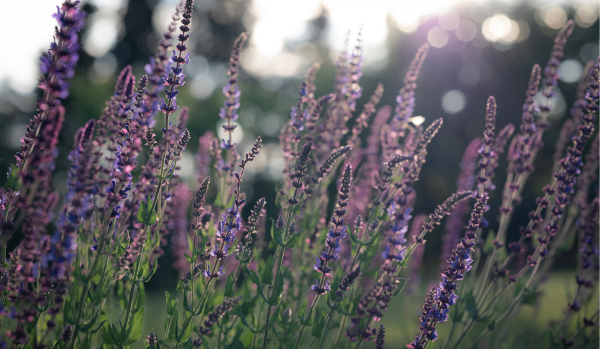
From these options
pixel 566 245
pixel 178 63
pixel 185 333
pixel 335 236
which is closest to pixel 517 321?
pixel 566 245

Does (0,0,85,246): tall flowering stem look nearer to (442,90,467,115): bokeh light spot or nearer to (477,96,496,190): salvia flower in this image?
(477,96,496,190): salvia flower

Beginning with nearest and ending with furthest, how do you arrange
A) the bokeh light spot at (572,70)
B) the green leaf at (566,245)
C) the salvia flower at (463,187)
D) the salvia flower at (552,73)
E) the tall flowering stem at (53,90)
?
the tall flowering stem at (53,90), the salvia flower at (552,73), the green leaf at (566,245), the salvia flower at (463,187), the bokeh light spot at (572,70)

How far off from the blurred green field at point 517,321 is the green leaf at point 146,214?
2.24 meters

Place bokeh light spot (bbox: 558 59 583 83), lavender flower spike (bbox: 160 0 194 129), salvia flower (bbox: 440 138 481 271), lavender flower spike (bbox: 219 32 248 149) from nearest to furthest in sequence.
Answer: lavender flower spike (bbox: 160 0 194 129) < lavender flower spike (bbox: 219 32 248 149) < salvia flower (bbox: 440 138 481 271) < bokeh light spot (bbox: 558 59 583 83)

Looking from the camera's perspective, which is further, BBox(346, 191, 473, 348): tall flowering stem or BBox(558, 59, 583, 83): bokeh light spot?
BBox(558, 59, 583, 83): bokeh light spot

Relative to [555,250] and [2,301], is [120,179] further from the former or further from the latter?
[555,250]

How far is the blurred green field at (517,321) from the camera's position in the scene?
471cm

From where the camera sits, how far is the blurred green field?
4.71 m

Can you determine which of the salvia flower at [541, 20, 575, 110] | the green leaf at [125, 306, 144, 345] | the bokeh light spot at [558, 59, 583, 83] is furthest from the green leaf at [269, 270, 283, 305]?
the bokeh light spot at [558, 59, 583, 83]

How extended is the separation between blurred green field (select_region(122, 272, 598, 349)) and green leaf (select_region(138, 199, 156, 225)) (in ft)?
7.34

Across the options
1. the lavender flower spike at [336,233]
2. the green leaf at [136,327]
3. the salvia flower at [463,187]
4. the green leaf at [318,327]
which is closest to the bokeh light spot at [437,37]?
the salvia flower at [463,187]

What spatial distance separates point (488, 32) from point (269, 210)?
17720mm

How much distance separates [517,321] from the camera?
21.8 ft

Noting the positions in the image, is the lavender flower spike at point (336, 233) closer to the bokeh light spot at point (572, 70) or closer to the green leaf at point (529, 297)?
the green leaf at point (529, 297)
